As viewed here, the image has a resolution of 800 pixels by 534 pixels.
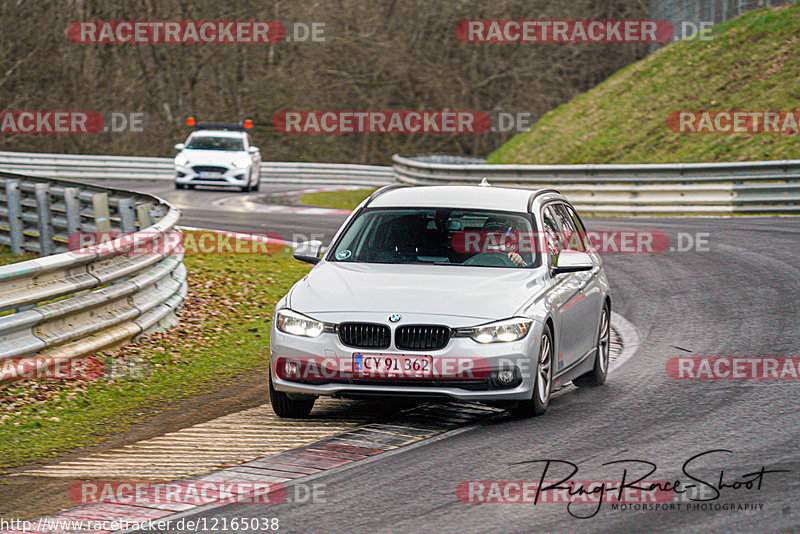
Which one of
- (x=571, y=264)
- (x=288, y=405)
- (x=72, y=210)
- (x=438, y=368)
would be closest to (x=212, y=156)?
(x=72, y=210)

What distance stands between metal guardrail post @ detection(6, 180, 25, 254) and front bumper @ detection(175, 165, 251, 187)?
13.5m

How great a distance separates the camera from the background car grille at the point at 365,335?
7.71m

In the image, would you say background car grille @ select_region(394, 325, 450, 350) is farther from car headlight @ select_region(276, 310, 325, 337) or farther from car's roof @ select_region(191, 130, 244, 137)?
car's roof @ select_region(191, 130, 244, 137)

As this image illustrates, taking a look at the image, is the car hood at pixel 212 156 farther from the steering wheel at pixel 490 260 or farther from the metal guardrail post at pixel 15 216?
the steering wheel at pixel 490 260

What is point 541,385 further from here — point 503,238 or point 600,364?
point 600,364

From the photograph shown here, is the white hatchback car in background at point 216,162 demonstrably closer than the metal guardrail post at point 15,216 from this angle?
No

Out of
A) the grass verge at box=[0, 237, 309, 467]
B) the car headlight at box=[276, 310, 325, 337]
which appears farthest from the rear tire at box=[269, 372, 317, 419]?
the grass verge at box=[0, 237, 309, 467]

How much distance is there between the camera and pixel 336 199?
30.8m

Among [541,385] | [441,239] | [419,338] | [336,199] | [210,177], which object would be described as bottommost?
[541,385]

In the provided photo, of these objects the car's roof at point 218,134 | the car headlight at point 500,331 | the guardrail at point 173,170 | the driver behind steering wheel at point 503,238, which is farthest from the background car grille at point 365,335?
the guardrail at point 173,170

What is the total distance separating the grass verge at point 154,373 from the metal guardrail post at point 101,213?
125 cm

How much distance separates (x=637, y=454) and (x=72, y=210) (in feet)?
35.5

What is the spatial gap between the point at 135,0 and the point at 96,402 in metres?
49.5

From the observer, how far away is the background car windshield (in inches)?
1237
